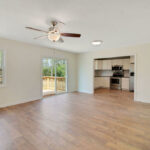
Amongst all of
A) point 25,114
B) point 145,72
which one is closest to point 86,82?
point 145,72

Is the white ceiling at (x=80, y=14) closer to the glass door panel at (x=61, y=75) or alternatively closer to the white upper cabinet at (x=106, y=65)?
the glass door panel at (x=61, y=75)

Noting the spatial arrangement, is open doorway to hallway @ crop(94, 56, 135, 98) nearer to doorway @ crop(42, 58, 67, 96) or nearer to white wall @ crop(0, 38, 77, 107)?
doorway @ crop(42, 58, 67, 96)

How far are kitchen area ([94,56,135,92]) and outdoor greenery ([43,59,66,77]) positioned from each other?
2.50 m

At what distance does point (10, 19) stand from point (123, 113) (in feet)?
13.0

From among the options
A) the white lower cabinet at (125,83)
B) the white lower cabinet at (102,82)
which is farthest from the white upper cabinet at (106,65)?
the white lower cabinet at (125,83)

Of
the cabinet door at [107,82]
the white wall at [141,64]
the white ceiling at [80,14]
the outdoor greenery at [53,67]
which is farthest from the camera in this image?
the cabinet door at [107,82]

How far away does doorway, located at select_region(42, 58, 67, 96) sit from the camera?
5488 mm

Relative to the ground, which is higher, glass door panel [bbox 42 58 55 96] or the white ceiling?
the white ceiling

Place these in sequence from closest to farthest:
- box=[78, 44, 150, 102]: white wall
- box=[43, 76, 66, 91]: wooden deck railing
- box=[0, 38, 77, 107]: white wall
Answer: box=[0, 38, 77, 107]: white wall < box=[78, 44, 150, 102]: white wall < box=[43, 76, 66, 91]: wooden deck railing

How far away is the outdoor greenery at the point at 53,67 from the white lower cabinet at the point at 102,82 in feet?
9.17

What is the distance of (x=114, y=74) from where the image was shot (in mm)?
7766

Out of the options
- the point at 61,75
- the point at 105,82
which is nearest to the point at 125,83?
the point at 105,82

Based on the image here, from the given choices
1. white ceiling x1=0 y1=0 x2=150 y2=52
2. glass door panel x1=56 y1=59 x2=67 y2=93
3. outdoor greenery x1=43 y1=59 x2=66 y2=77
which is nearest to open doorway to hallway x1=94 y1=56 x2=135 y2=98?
glass door panel x1=56 y1=59 x2=67 y2=93

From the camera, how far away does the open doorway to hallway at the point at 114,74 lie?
6.95 meters
